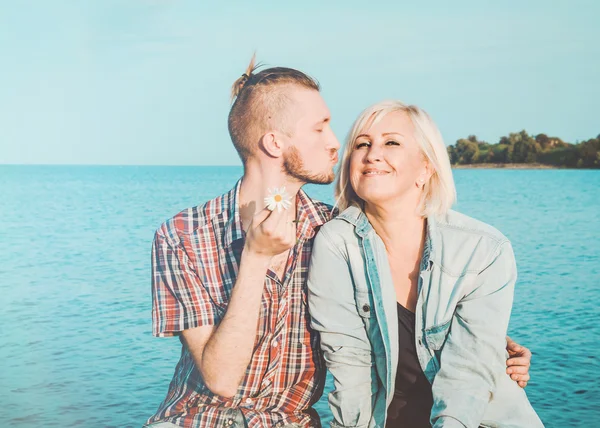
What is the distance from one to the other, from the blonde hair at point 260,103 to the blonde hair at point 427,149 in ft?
1.22

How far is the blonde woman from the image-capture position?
11.1 ft

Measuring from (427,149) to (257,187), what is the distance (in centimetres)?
91

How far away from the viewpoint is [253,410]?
3.51m

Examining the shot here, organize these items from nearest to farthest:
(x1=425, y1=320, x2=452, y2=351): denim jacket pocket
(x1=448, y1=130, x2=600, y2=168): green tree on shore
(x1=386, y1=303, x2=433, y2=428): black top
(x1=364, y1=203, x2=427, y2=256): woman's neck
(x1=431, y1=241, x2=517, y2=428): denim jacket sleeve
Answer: (x1=431, y1=241, x2=517, y2=428): denim jacket sleeve < (x1=425, y1=320, x2=452, y2=351): denim jacket pocket < (x1=386, y1=303, x2=433, y2=428): black top < (x1=364, y1=203, x2=427, y2=256): woman's neck < (x1=448, y1=130, x2=600, y2=168): green tree on shore

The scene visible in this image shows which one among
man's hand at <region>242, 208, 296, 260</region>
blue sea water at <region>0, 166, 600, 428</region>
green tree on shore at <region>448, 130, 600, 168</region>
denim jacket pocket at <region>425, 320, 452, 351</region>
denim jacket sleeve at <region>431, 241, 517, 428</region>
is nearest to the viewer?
man's hand at <region>242, 208, 296, 260</region>

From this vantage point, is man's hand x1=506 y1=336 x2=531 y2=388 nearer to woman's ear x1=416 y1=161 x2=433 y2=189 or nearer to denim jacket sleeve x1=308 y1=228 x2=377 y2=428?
denim jacket sleeve x1=308 y1=228 x2=377 y2=428

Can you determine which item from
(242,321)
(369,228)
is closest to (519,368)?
(369,228)

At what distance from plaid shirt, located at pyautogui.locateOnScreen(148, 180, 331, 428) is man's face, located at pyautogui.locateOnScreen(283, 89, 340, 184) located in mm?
266

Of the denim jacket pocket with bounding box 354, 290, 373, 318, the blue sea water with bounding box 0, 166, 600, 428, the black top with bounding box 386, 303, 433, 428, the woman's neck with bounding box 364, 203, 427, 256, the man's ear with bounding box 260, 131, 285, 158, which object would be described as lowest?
the blue sea water with bounding box 0, 166, 600, 428

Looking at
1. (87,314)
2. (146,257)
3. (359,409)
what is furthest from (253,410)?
(146,257)

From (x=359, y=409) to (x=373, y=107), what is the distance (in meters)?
1.54

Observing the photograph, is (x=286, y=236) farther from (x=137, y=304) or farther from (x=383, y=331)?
(x=137, y=304)

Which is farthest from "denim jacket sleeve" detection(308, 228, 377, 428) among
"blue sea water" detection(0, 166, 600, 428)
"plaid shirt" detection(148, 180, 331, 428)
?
"blue sea water" detection(0, 166, 600, 428)

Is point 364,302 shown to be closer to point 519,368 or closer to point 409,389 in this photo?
point 409,389
